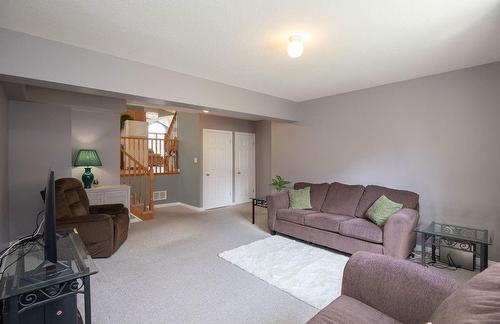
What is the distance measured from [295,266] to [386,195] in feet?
5.61

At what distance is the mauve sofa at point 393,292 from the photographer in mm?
1130

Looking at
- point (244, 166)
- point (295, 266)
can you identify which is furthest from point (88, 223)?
point (244, 166)

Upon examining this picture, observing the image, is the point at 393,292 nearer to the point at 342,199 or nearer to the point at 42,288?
the point at 42,288

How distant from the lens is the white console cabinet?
4.35 meters

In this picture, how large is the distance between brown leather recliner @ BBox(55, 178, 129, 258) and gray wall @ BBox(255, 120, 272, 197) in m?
3.86

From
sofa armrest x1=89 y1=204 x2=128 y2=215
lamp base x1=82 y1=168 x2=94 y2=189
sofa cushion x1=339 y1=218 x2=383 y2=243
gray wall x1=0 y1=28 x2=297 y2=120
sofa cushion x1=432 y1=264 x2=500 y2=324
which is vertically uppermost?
gray wall x1=0 y1=28 x2=297 y2=120

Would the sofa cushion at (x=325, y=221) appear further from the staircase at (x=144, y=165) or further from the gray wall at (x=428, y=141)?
the staircase at (x=144, y=165)

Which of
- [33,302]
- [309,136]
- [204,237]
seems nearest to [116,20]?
[33,302]

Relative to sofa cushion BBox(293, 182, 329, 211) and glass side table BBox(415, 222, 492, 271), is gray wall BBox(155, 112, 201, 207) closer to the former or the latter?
sofa cushion BBox(293, 182, 329, 211)

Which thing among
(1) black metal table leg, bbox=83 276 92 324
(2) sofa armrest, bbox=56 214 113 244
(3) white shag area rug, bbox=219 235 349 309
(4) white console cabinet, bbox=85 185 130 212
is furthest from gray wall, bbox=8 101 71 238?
(1) black metal table leg, bbox=83 276 92 324

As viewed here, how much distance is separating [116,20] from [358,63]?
255 centimetres

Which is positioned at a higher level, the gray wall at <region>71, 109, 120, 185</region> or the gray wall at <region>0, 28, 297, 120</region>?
the gray wall at <region>0, 28, 297, 120</region>

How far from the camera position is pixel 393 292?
1442 mm

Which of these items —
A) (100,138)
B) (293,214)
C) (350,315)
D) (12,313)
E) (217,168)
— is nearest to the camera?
(12,313)
